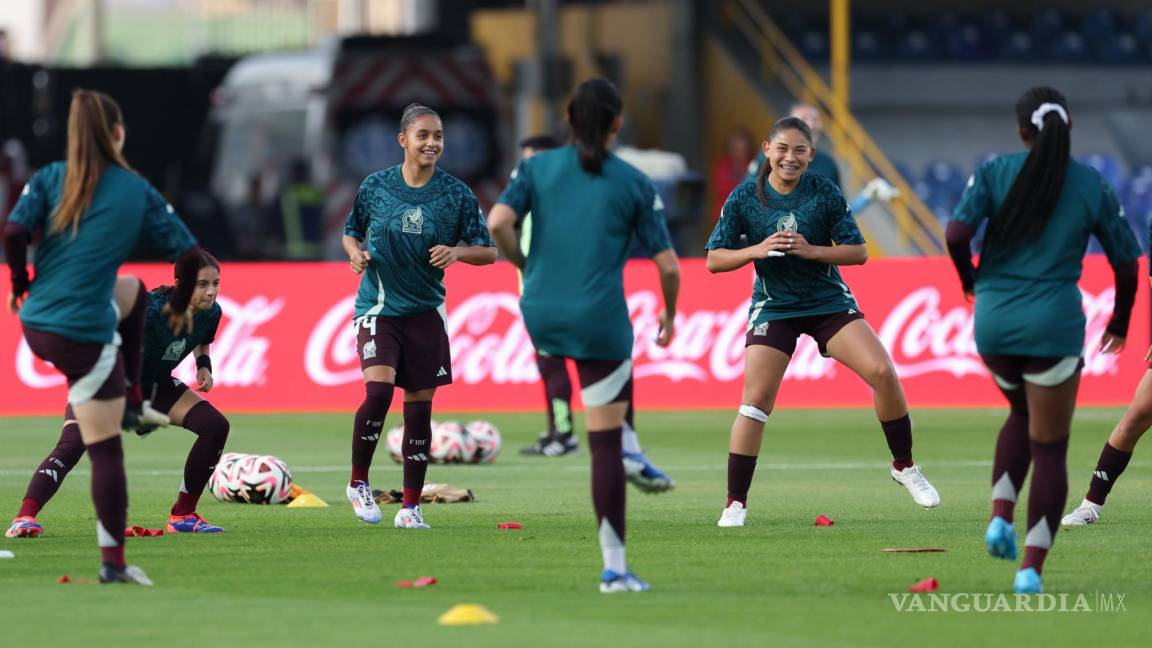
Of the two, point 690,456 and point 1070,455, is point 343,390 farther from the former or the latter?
point 1070,455

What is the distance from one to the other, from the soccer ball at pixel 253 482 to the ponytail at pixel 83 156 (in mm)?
4464

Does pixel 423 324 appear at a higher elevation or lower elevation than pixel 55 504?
higher

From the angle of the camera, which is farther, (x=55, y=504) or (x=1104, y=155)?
(x=1104, y=155)

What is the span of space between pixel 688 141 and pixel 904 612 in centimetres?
2476

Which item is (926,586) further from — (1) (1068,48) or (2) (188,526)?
(1) (1068,48)

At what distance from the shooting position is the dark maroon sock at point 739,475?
11.8 meters

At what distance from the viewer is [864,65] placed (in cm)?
3400

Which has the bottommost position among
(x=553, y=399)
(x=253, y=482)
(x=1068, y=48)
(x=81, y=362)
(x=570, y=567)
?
(x=553, y=399)

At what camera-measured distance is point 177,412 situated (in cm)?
1169

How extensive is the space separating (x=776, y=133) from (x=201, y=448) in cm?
343

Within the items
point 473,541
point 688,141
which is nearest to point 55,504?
point 473,541

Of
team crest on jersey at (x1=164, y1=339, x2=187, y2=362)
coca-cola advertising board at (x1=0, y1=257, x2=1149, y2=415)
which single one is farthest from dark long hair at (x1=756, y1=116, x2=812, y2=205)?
coca-cola advertising board at (x1=0, y1=257, x2=1149, y2=415)

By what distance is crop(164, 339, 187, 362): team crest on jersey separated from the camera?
11.4 metres

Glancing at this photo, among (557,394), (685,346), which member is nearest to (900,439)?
(557,394)
